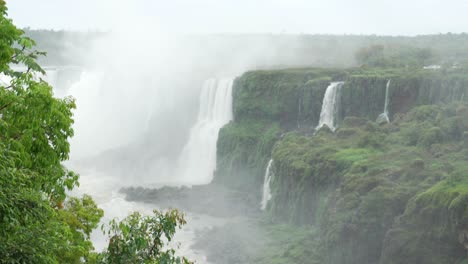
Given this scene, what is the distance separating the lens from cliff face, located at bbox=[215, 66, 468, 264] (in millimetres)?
27031

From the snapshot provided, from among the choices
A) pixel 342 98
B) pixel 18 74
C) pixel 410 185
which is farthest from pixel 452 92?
pixel 18 74

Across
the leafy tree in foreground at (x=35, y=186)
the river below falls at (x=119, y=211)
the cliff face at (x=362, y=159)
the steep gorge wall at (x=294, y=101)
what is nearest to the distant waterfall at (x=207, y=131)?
the steep gorge wall at (x=294, y=101)

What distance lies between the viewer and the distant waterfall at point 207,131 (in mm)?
55784

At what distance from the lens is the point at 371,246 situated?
2902 cm

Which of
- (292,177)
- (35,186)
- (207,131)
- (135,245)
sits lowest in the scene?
(135,245)

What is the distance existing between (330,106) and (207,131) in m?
13.9

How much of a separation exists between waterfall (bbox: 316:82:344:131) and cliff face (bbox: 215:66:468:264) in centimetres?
50

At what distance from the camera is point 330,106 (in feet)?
155

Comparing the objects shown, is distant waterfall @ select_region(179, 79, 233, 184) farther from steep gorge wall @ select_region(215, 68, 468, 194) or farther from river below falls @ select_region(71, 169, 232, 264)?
river below falls @ select_region(71, 169, 232, 264)

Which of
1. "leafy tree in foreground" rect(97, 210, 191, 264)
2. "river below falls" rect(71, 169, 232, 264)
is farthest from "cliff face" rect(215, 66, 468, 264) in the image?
"leafy tree in foreground" rect(97, 210, 191, 264)

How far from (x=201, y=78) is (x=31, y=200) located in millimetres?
60119

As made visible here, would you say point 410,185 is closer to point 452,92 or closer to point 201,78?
point 452,92

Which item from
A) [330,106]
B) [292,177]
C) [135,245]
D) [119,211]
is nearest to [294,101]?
[330,106]

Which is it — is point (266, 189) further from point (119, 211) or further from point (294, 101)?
point (294, 101)
